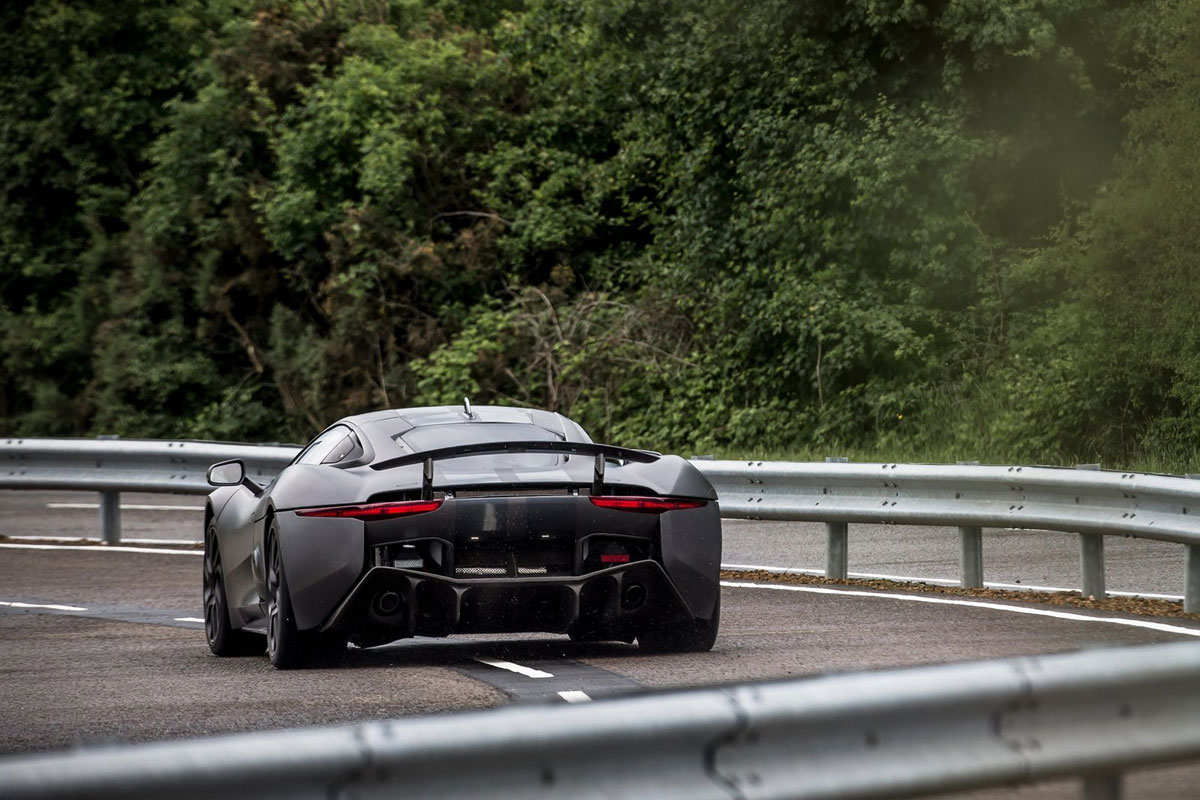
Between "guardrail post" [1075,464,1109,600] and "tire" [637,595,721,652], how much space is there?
301 cm

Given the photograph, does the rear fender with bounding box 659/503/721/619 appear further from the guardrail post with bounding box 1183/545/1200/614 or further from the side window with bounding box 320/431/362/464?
the guardrail post with bounding box 1183/545/1200/614

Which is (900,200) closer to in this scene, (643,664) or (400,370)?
(400,370)

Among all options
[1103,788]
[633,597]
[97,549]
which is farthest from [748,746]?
[97,549]

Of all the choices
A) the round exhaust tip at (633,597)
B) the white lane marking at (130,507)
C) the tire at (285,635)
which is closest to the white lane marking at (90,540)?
the white lane marking at (130,507)

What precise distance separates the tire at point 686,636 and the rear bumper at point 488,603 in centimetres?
37

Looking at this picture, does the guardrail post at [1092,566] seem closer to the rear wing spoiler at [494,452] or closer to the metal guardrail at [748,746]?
the rear wing spoiler at [494,452]

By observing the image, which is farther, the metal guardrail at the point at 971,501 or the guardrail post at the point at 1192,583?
the metal guardrail at the point at 971,501

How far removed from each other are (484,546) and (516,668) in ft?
1.91

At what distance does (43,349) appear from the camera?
123 feet

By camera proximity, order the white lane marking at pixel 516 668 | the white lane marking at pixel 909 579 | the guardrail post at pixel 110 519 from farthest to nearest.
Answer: the guardrail post at pixel 110 519 → the white lane marking at pixel 909 579 → the white lane marking at pixel 516 668

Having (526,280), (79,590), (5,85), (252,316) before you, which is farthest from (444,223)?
(79,590)

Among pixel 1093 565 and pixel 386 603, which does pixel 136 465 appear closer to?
pixel 1093 565

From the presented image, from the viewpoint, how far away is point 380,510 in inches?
354

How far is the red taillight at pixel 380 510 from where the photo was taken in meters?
8.95
